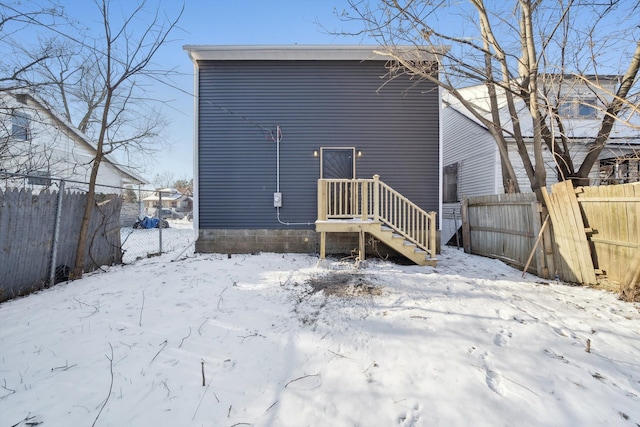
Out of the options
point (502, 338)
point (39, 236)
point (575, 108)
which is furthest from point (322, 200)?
point (575, 108)

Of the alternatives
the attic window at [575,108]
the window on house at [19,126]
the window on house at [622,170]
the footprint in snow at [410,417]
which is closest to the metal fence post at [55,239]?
the window on house at [19,126]

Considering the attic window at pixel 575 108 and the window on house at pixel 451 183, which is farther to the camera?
the window on house at pixel 451 183

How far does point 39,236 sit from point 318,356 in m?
4.53

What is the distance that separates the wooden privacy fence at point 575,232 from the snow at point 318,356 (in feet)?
1.54

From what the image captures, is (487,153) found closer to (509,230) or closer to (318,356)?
(509,230)

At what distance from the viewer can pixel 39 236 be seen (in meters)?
4.06

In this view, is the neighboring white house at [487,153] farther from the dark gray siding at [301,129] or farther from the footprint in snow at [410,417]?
the footprint in snow at [410,417]

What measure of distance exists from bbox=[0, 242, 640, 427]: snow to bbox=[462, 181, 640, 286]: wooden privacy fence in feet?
1.54

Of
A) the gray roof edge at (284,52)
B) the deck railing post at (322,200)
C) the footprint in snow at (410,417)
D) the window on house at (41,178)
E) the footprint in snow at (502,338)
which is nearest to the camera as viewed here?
the footprint in snow at (410,417)

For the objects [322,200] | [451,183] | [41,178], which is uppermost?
[451,183]

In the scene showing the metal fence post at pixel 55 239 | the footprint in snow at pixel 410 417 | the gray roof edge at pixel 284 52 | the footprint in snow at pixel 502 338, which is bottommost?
the footprint in snow at pixel 410 417

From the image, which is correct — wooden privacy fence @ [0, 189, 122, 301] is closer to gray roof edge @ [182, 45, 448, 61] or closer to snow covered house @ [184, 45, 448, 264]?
snow covered house @ [184, 45, 448, 264]

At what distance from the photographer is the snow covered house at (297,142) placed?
23.0 ft

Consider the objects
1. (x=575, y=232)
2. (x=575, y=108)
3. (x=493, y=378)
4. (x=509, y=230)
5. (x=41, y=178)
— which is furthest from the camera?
(x=575, y=108)
